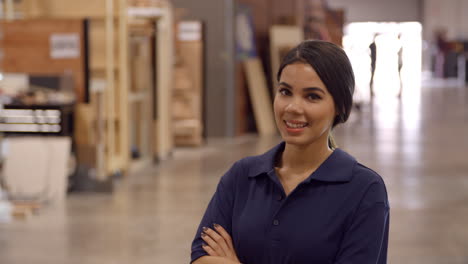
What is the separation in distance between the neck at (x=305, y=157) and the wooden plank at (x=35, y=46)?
19.7ft

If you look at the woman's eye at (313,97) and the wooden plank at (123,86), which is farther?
the wooden plank at (123,86)

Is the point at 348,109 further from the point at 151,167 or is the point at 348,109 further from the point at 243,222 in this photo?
the point at 151,167

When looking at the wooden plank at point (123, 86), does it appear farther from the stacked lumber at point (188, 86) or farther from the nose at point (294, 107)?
the nose at point (294, 107)

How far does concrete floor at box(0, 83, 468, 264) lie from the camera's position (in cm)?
542

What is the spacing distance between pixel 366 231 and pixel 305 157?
254 millimetres

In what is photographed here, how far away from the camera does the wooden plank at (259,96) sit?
13.4 meters

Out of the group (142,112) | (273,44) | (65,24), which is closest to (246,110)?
(273,44)

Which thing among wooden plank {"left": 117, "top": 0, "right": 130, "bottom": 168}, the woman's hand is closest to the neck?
the woman's hand

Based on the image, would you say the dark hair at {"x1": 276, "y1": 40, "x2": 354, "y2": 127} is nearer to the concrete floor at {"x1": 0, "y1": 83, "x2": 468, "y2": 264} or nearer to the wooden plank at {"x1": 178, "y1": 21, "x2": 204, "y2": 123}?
the concrete floor at {"x1": 0, "y1": 83, "x2": 468, "y2": 264}

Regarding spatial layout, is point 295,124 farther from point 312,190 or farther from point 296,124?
point 312,190

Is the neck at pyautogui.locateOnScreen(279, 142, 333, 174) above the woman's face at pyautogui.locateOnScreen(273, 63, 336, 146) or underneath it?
underneath

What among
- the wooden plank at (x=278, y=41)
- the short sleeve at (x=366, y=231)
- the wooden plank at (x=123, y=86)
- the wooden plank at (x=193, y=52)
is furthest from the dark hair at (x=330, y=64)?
the wooden plank at (x=278, y=41)

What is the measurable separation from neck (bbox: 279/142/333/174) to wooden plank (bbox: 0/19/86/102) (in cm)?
600

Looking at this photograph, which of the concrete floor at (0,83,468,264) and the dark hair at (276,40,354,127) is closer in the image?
the dark hair at (276,40,354,127)
